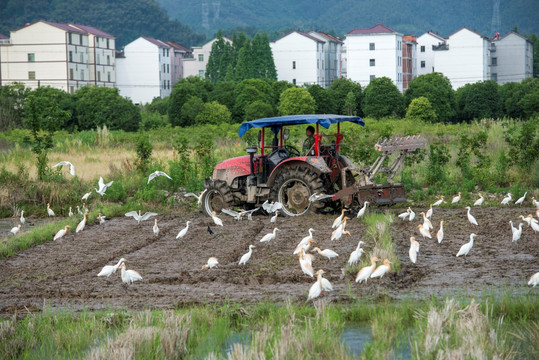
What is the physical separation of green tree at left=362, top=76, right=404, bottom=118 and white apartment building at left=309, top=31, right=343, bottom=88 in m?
46.5

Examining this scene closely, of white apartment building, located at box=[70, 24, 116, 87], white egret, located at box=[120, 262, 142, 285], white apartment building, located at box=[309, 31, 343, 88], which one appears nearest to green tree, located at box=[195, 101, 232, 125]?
white apartment building, located at box=[70, 24, 116, 87]

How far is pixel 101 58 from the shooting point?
109312 millimetres

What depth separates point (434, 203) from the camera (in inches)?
749

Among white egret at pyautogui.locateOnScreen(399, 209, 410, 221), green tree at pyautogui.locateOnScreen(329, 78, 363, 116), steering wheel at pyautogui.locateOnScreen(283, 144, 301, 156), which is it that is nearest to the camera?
white egret at pyautogui.locateOnScreen(399, 209, 410, 221)

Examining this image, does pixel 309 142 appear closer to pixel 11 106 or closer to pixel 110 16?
pixel 11 106

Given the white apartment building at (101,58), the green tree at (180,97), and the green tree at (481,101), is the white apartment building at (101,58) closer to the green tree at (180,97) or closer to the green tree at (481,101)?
the green tree at (180,97)

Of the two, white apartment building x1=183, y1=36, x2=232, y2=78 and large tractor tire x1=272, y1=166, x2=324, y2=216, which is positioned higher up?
white apartment building x1=183, y1=36, x2=232, y2=78

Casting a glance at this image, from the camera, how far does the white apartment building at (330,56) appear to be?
12019cm

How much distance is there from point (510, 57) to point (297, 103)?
189 feet

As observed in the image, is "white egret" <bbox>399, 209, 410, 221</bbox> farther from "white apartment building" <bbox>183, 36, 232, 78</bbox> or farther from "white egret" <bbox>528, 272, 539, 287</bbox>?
"white apartment building" <bbox>183, 36, 232, 78</bbox>

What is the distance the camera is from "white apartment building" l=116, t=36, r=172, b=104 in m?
117


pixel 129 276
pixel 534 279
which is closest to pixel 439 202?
pixel 534 279

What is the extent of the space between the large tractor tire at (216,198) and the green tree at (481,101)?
59510 mm

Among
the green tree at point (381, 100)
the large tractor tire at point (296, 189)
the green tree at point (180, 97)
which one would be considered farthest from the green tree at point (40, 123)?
the green tree at point (381, 100)
